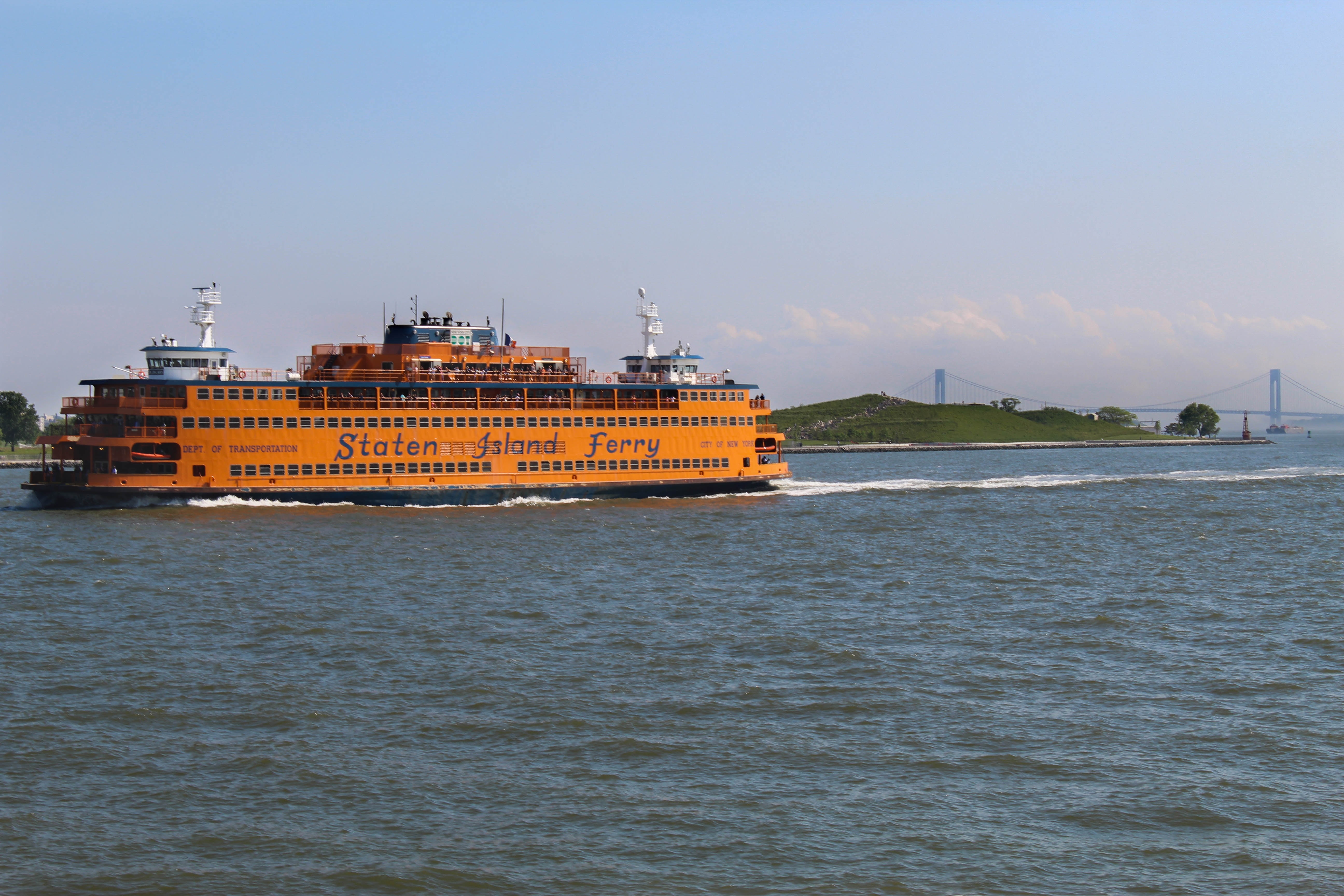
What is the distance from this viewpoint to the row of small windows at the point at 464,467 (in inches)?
2099

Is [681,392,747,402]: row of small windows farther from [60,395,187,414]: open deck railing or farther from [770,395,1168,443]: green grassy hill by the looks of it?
[770,395,1168,443]: green grassy hill

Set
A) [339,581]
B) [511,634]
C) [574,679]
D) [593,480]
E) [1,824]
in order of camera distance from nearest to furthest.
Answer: [1,824] < [574,679] < [511,634] < [339,581] < [593,480]

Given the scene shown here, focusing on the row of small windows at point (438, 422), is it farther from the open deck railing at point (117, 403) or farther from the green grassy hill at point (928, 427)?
the green grassy hill at point (928, 427)

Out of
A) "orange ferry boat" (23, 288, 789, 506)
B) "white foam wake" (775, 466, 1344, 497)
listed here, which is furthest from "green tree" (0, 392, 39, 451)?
"white foam wake" (775, 466, 1344, 497)

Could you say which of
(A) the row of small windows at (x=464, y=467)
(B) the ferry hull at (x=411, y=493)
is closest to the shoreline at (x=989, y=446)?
(A) the row of small windows at (x=464, y=467)

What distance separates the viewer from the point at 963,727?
18453 millimetres

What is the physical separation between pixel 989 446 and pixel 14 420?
128 metres

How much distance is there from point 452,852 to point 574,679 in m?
7.81

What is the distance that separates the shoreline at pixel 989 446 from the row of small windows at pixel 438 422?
250ft

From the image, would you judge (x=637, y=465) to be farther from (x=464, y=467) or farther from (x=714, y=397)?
(x=464, y=467)

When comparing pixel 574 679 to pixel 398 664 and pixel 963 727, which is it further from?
pixel 963 727

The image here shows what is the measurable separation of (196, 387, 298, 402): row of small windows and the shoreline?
3552 inches

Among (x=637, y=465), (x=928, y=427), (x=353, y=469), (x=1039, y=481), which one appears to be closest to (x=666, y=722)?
(x=353, y=469)

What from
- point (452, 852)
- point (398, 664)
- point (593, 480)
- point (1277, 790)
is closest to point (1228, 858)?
point (1277, 790)
